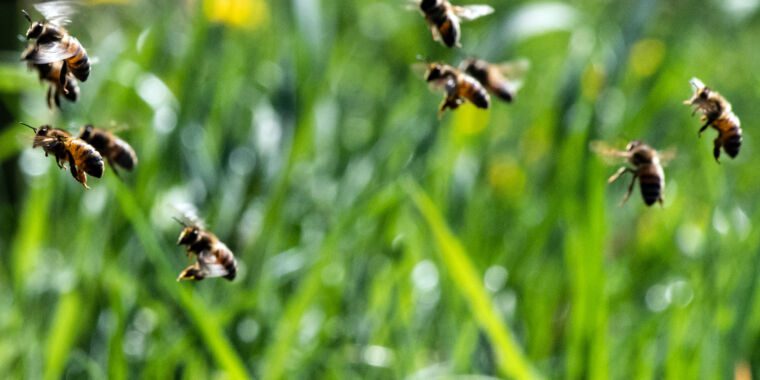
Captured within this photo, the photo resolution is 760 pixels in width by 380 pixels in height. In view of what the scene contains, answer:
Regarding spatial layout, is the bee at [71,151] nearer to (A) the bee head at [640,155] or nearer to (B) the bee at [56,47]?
(B) the bee at [56,47]

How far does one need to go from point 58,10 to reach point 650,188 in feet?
2.36

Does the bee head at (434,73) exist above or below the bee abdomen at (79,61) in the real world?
below

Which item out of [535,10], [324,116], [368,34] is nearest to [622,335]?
[535,10]

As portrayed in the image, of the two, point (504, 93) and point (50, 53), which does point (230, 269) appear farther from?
point (504, 93)

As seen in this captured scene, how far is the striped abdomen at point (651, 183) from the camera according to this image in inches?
51.8

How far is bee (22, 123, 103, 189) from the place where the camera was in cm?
118

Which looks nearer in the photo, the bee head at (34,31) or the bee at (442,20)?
the bee head at (34,31)

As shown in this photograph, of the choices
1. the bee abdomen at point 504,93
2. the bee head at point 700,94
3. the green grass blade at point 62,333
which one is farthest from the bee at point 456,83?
the green grass blade at point 62,333

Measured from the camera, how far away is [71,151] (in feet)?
4.05

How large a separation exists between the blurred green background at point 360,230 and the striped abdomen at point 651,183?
1.68ft

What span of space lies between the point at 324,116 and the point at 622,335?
47.7 inches

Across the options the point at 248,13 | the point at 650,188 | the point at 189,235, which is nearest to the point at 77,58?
the point at 189,235

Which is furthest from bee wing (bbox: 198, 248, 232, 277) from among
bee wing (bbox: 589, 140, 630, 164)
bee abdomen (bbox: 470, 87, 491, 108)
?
bee wing (bbox: 589, 140, 630, 164)

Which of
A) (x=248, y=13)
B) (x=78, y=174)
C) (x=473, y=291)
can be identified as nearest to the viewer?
(x=78, y=174)
